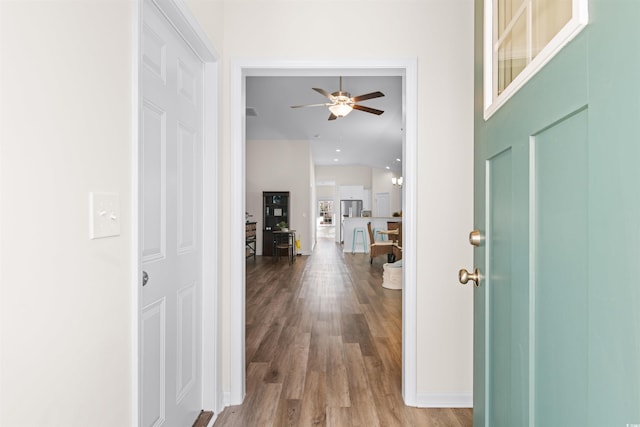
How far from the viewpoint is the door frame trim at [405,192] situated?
81.9 inches

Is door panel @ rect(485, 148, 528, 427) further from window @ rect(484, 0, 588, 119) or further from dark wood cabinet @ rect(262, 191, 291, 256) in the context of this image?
dark wood cabinet @ rect(262, 191, 291, 256)

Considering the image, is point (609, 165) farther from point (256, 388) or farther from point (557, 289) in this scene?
point (256, 388)

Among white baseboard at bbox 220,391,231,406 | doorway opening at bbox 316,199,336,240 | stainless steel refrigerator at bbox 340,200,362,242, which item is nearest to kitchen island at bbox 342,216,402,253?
stainless steel refrigerator at bbox 340,200,362,242

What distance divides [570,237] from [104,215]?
111cm

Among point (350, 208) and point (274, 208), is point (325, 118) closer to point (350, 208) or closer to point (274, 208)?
point (274, 208)

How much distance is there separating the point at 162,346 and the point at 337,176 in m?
12.8

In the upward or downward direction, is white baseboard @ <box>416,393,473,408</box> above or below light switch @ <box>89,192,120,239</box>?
below

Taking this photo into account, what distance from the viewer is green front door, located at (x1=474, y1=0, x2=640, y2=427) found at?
0.47m

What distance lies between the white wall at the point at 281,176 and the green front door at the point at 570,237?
27.5ft

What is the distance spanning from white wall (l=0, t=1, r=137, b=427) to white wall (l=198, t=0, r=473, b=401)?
101 cm

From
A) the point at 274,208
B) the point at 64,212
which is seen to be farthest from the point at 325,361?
the point at 274,208

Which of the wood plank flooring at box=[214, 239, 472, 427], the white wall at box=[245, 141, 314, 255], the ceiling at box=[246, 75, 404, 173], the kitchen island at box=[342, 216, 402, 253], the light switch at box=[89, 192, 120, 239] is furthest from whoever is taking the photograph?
the kitchen island at box=[342, 216, 402, 253]

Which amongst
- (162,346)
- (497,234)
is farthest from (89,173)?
(497,234)

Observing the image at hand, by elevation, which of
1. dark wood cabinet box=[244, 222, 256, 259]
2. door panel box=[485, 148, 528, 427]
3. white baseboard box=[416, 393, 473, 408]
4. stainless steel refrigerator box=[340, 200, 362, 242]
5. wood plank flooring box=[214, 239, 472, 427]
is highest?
stainless steel refrigerator box=[340, 200, 362, 242]
